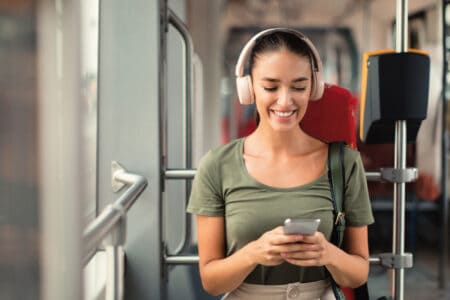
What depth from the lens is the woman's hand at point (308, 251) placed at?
137 centimetres

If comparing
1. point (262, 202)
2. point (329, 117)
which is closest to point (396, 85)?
point (329, 117)

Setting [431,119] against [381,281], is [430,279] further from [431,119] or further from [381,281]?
[431,119]

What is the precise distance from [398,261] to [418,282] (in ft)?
11.9

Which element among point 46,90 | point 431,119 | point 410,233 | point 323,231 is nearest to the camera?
point 46,90

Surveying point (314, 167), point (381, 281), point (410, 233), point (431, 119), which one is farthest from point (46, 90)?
point (410, 233)

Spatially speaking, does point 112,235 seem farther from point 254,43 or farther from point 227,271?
point 254,43

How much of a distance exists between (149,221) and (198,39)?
3.98 m

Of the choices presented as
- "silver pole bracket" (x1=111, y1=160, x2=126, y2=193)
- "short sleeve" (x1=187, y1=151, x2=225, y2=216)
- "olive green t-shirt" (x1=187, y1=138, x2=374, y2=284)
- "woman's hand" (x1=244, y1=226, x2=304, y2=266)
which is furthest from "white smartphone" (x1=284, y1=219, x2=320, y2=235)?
"silver pole bracket" (x1=111, y1=160, x2=126, y2=193)

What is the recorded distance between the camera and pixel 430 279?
5570mm

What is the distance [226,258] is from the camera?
4.95 feet

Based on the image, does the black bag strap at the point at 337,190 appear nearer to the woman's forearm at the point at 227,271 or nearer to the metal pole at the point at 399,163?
the woman's forearm at the point at 227,271

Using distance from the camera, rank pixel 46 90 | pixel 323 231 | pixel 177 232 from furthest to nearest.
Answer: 1. pixel 177 232
2. pixel 323 231
3. pixel 46 90

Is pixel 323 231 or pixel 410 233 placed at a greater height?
pixel 323 231

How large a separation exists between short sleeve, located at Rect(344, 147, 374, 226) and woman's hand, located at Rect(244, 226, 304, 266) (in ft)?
0.75
